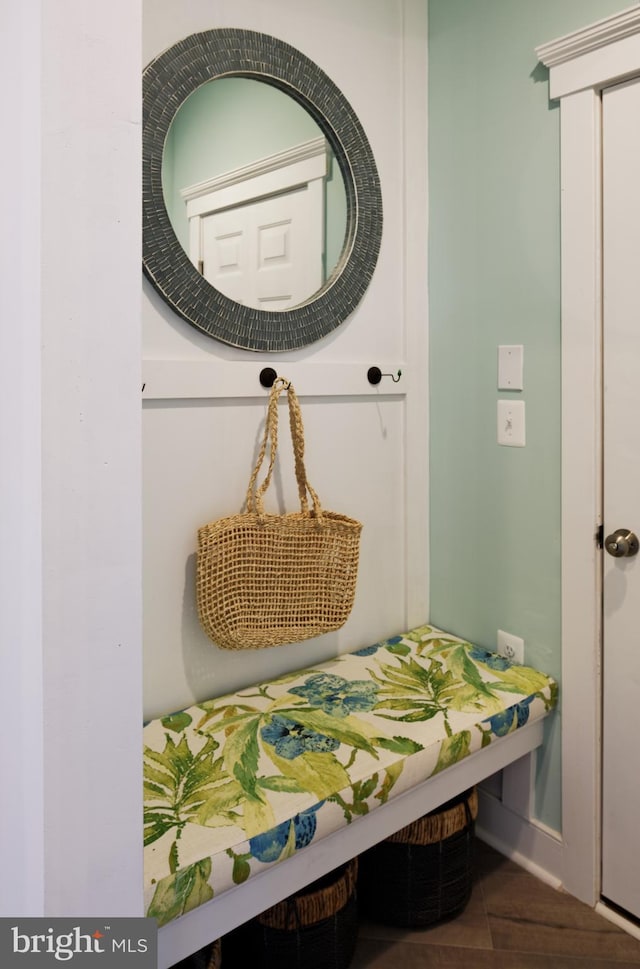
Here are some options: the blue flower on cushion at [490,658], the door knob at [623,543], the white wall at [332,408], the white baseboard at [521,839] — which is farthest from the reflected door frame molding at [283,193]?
the white baseboard at [521,839]

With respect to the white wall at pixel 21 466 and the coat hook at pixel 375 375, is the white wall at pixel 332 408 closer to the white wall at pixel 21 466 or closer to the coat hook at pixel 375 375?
the coat hook at pixel 375 375

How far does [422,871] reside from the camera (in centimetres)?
167

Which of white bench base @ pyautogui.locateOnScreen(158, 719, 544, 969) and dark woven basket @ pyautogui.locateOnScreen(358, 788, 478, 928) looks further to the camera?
dark woven basket @ pyautogui.locateOnScreen(358, 788, 478, 928)

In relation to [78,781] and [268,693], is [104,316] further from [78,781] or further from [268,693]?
[268,693]

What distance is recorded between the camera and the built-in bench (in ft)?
3.95

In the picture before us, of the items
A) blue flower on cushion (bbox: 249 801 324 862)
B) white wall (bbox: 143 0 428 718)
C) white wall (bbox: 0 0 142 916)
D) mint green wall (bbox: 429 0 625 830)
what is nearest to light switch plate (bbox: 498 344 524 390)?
mint green wall (bbox: 429 0 625 830)

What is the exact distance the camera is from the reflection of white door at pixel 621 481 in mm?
1562

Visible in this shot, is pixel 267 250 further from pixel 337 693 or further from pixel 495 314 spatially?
pixel 337 693

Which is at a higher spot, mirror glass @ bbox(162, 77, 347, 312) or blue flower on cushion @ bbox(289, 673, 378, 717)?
mirror glass @ bbox(162, 77, 347, 312)

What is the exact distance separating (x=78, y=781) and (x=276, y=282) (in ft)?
3.88

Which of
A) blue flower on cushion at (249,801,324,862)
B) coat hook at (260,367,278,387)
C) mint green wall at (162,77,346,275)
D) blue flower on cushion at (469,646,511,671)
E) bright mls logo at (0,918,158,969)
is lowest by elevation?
blue flower on cushion at (249,801,324,862)

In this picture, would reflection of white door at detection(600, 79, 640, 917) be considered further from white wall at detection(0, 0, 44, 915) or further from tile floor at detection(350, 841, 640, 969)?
white wall at detection(0, 0, 44, 915)

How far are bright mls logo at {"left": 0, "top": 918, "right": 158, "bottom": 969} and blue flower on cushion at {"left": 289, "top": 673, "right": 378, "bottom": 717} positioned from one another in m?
0.73

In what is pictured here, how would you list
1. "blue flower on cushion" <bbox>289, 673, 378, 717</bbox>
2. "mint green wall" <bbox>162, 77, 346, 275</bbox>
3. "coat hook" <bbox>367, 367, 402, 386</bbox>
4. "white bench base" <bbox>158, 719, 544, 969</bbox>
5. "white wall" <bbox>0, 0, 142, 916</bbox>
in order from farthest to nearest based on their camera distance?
1. "coat hook" <bbox>367, 367, 402, 386</bbox>
2. "blue flower on cushion" <bbox>289, 673, 378, 717</bbox>
3. "mint green wall" <bbox>162, 77, 346, 275</bbox>
4. "white bench base" <bbox>158, 719, 544, 969</bbox>
5. "white wall" <bbox>0, 0, 142, 916</bbox>
